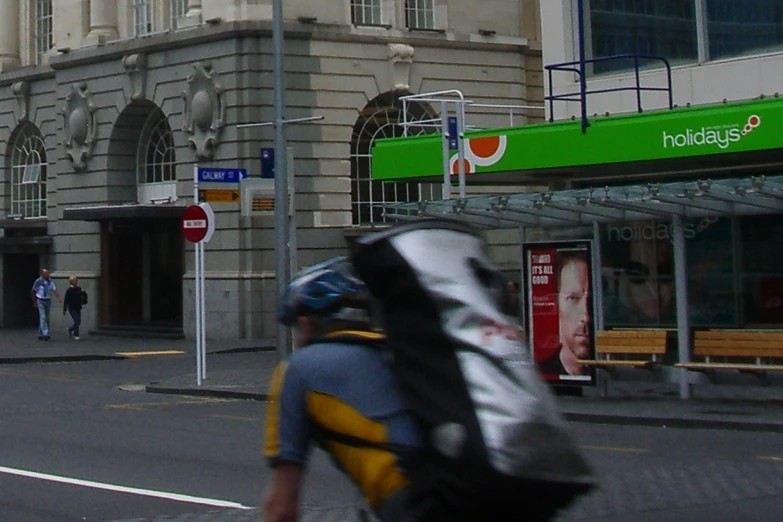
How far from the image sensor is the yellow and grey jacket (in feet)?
12.3

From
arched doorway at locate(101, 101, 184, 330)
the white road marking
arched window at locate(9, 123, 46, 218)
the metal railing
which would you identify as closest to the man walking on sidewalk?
arched doorway at locate(101, 101, 184, 330)

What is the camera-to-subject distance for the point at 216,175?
22312mm

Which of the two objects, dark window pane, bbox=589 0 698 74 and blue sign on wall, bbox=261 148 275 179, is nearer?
dark window pane, bbox=589 0 698 74

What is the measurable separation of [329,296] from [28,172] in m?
40.9

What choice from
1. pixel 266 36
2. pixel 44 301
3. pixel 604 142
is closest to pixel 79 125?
pixel 44 301

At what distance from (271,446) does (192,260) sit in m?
32.6

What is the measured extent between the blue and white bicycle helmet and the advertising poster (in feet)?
48.1

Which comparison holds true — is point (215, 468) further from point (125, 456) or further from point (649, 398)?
point (649, 398)

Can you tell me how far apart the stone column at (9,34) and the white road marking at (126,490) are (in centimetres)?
3297

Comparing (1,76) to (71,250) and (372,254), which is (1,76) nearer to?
(71,250)

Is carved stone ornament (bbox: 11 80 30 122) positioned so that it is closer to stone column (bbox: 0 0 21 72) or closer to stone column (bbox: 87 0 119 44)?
stone column (bbox: 0 0 21 72)

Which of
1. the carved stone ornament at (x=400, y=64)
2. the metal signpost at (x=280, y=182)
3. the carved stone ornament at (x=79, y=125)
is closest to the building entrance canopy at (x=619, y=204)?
the metal signpost at (x=280, y=182)

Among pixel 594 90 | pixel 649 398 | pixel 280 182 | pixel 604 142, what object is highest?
pixel 594 90

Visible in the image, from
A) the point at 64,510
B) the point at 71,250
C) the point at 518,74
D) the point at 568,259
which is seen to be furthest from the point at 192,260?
the point at 64,510
